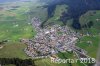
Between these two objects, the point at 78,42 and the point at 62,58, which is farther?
the point at 78,42

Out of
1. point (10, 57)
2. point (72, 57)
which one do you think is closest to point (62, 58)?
point (72, 57)

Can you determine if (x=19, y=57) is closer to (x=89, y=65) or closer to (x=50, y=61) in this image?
(x=50, y=61)

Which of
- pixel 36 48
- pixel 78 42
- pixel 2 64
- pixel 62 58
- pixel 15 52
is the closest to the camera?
pixel 2 64

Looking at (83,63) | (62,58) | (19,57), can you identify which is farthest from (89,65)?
(19,57)

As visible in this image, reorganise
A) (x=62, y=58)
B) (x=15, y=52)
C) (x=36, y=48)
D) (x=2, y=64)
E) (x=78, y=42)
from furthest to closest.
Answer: (x=78, y=42)
(x=36, y=48)
(x=15, y=52)
(x=62, y=58)
(x=2, y=64)

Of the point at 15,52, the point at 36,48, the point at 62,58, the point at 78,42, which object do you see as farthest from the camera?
the point at 78,42

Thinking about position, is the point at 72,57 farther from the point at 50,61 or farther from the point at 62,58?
the point at 50,61

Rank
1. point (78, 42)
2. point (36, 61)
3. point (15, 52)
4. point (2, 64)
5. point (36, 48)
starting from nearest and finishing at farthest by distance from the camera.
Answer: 1. point (2, 64)
2. point (36, 61)
3. point (15, 52)
4. point (36, 48)
5. point (78, 42)

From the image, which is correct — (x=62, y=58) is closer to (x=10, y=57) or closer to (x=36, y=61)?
(x=36, y=61)
